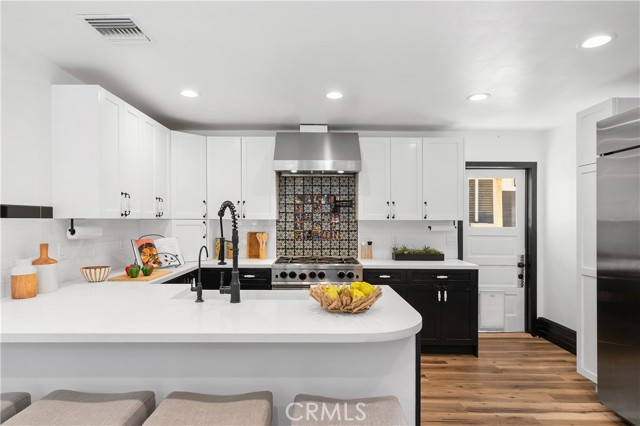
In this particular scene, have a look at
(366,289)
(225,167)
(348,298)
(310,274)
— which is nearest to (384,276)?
(310,274)

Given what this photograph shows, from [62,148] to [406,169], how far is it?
3.31 m

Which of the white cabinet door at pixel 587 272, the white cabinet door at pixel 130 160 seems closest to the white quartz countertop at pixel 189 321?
the white cabinet door at pixel 130 160

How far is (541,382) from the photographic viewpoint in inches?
137

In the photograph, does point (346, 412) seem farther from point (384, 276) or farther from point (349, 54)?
point (384, 276)

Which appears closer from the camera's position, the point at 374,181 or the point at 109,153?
the point at 109,153

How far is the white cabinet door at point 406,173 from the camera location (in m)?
4.45

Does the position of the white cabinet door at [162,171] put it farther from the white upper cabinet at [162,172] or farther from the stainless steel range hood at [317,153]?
the stainless steel range hood at [317,153]

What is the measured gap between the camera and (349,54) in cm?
259

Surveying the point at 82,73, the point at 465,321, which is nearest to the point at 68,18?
the point at 82,73

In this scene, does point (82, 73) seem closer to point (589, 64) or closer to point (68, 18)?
point (68, 18)

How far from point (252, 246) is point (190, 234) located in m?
0.75

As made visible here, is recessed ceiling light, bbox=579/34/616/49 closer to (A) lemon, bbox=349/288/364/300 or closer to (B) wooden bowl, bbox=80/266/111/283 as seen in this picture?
(A) lemon, bbox=349/288/364/300

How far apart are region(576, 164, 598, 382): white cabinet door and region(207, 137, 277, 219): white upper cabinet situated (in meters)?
3.02

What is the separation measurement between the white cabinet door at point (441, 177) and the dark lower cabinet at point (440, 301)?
725 millimetres
